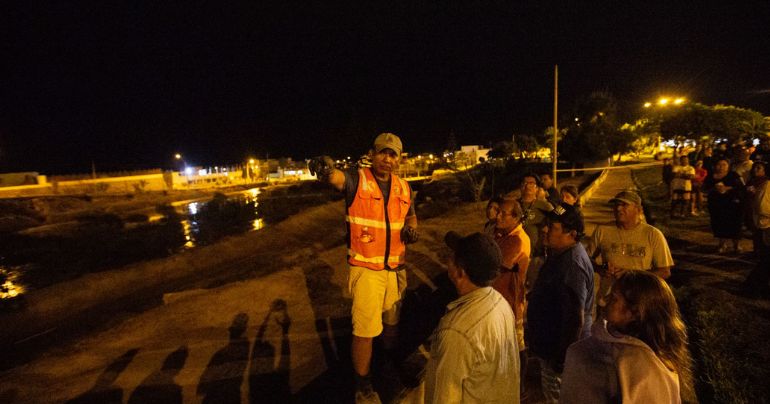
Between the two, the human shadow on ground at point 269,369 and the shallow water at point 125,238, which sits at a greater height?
the human shadow on ground at point 269,369

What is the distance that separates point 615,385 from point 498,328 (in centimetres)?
49

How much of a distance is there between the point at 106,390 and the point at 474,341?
431cm

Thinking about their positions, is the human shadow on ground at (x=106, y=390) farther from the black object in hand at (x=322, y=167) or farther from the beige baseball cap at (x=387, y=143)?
the beige baseball cap at (x=387, y=143)

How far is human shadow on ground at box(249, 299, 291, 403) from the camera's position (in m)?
3.80

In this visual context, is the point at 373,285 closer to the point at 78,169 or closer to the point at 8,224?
the point at 8,224

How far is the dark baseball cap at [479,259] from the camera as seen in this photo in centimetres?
180

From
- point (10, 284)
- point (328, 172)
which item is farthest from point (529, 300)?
point (10, 284)

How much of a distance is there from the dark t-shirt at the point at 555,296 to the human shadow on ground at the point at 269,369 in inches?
99.8

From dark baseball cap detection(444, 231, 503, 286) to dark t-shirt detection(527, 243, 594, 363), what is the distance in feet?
3.38

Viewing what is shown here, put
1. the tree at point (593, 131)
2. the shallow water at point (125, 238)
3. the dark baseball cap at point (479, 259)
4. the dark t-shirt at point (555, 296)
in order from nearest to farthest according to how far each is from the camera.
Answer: the dark baseball cap at point (479, 259) < the dark t-shirt at point (555, 296) < the shallow water at point (125, 238) < the tree at point (593, 131)

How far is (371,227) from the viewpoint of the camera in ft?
9.98

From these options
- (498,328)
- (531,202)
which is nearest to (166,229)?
(531,202)

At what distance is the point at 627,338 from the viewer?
5.08ft

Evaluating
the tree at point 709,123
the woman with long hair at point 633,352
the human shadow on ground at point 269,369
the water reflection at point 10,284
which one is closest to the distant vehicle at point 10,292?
the water reflection at point 10,284
